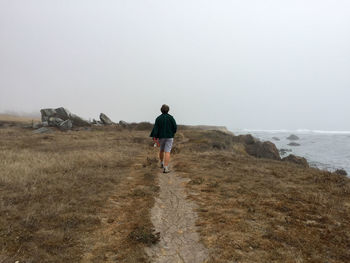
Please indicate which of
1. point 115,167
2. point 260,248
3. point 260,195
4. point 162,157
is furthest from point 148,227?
point 115,167

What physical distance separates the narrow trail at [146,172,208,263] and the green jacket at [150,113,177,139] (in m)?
2.75

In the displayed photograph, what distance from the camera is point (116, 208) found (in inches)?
290

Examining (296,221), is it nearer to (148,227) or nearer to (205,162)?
(148,227)

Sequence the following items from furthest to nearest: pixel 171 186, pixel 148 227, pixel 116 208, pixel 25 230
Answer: pixel 171 186
pixel 116 208
pixel 148 227
pixel 25 230

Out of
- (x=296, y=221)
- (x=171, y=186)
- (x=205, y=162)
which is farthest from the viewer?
(x=205, y=162)

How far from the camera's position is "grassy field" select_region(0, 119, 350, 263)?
4.81 metres

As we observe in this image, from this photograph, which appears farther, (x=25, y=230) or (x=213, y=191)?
(x=213, y=191)

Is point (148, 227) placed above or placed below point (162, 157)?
below

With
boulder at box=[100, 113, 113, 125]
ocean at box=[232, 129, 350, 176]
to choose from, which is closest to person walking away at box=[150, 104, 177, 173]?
ocean at box=[232, 129, 350, 176]

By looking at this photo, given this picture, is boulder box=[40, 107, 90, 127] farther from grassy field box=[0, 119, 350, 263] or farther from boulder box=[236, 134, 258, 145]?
grassy field box=[0, 119, 350, 263]

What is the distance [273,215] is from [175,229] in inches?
106

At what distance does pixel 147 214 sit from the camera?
22.1 ft

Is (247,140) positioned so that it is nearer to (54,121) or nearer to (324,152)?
(324,152)

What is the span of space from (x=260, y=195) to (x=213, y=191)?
1583 mm
